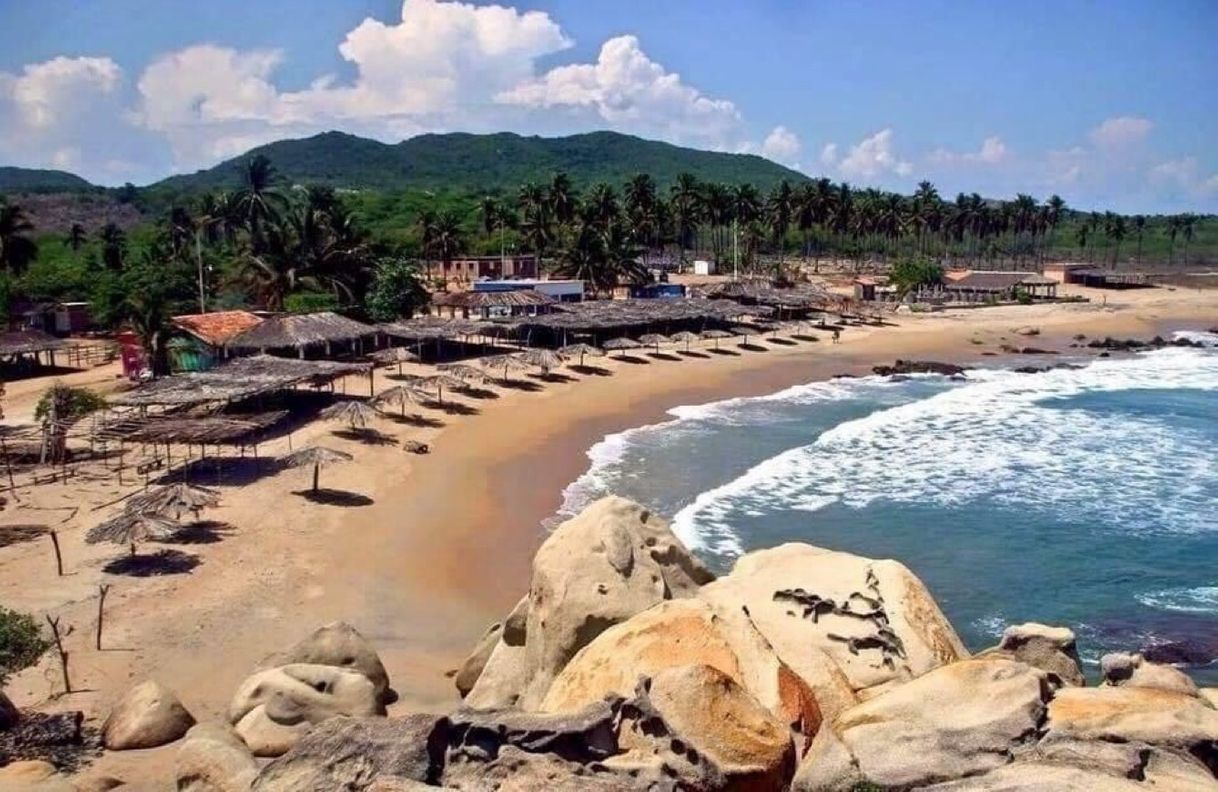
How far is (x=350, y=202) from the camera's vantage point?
124000 mm

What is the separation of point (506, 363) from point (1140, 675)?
33.6 m

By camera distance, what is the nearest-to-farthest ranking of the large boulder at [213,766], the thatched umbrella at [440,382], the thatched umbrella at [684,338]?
the large boulder at [213,766] → the thatched umbrella at [440,382] → the thatched umbrella at [684,338]

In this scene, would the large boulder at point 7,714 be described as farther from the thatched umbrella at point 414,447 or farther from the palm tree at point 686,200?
the palm tree at point 686,200

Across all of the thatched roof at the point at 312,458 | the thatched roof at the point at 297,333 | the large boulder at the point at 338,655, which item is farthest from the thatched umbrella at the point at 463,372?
the large boulder at the point at 338,655

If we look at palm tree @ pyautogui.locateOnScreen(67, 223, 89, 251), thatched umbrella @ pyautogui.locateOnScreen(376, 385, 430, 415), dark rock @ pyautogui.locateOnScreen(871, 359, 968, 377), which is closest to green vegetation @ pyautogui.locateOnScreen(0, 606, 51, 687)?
thatched umbrella @ pyautogui.locateOnScreen(376, 385, 430, 415)

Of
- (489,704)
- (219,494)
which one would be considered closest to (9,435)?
(219,494)

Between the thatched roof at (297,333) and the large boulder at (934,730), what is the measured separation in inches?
1301

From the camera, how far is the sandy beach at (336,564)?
53.3ft

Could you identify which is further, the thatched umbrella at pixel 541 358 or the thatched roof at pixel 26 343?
the thatched roof at pixel 26 343

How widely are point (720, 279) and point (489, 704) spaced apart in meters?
76.8

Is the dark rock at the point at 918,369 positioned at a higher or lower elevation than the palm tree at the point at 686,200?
lower

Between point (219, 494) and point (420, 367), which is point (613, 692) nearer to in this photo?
point (219, 494)

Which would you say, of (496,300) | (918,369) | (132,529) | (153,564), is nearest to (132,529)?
(132,529)

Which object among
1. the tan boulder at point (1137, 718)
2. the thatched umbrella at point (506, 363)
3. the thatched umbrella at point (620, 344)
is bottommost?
the thatched umbrella at point (506, 363)
